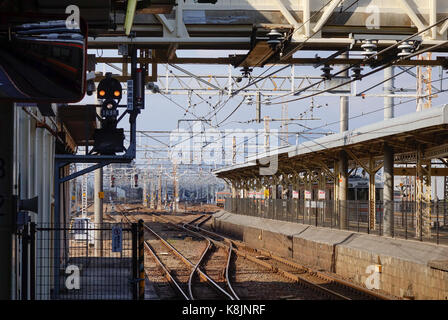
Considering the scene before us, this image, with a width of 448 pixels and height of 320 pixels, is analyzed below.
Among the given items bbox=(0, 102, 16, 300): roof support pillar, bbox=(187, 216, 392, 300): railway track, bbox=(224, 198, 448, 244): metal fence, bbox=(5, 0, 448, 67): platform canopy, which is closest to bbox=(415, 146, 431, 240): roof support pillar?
bbox=(224, 198, 448, 244): metal fence

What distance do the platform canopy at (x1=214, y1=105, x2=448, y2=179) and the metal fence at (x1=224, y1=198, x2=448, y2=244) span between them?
177cm

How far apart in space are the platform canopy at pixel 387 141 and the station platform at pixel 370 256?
277 cm

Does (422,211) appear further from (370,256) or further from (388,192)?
(388,192)

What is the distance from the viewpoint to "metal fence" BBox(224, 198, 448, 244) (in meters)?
16.4

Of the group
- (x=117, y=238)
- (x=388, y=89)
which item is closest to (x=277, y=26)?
(x=117, y=238)

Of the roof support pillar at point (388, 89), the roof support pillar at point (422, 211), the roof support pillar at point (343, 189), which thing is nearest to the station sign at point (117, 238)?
the roof support pillar at point (422, 211)

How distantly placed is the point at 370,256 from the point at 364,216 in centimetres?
369

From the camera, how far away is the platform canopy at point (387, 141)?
1488 cm

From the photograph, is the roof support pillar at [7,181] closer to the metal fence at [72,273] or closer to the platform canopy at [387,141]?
the metal fence at [72,273]

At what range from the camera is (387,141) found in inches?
715

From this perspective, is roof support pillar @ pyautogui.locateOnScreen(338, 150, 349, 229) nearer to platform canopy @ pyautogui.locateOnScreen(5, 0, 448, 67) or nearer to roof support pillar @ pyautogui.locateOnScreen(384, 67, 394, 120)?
roof support pillar @ pyautogui.locateOnScreen(384, 67, 394, 120)

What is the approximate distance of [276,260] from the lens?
22828mm

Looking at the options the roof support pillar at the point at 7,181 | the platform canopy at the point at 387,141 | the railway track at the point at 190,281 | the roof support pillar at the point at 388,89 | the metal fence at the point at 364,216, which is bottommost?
the railway track at the point at 190,281
